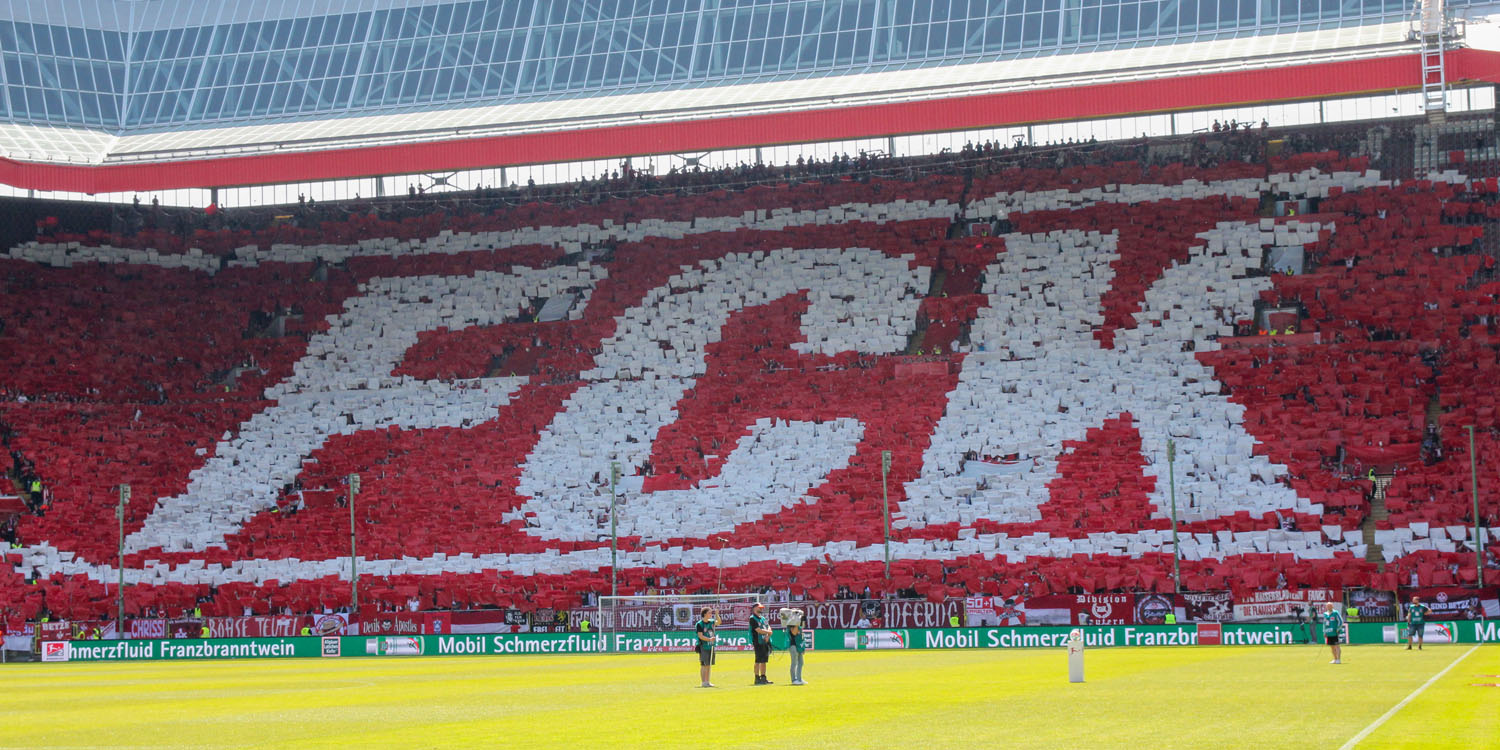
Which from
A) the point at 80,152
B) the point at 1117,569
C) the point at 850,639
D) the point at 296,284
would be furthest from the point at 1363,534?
the point at 80,152

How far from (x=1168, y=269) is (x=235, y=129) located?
1386 inches

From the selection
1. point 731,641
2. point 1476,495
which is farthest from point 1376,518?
point 731,641

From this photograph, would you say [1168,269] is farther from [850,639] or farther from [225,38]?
[225,38]

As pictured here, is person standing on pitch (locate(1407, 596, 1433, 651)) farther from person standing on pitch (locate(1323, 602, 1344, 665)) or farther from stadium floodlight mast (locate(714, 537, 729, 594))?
stadium floodlight mast (locate(714, 537, 729, 594))

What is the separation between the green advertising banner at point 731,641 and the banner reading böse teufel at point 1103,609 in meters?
0.40

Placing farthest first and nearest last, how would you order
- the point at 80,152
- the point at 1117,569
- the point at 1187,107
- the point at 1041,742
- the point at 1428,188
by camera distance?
the point at 80,152 < the point at 1428,188 < the point at 1187,107 < the point at 1117,569 < the point at 1041,742

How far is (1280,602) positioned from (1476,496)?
642cm

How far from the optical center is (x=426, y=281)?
2739 inches

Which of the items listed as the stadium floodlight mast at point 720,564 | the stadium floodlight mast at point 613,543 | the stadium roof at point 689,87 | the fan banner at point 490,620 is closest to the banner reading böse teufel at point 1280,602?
the stadium floodlight mast at point 720,564

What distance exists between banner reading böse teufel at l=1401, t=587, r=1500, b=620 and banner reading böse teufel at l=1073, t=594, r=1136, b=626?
23.4ft

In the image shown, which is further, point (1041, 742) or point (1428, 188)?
point (1428, 188)

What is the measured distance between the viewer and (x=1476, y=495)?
46.6 m

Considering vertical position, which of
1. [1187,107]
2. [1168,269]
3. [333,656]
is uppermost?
[1187,107]

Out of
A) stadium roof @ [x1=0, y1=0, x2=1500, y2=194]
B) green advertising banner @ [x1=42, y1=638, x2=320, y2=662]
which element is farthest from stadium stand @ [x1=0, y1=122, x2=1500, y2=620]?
stadium roof @ [x1=0, y1=0, x2=1500, y2=194]
